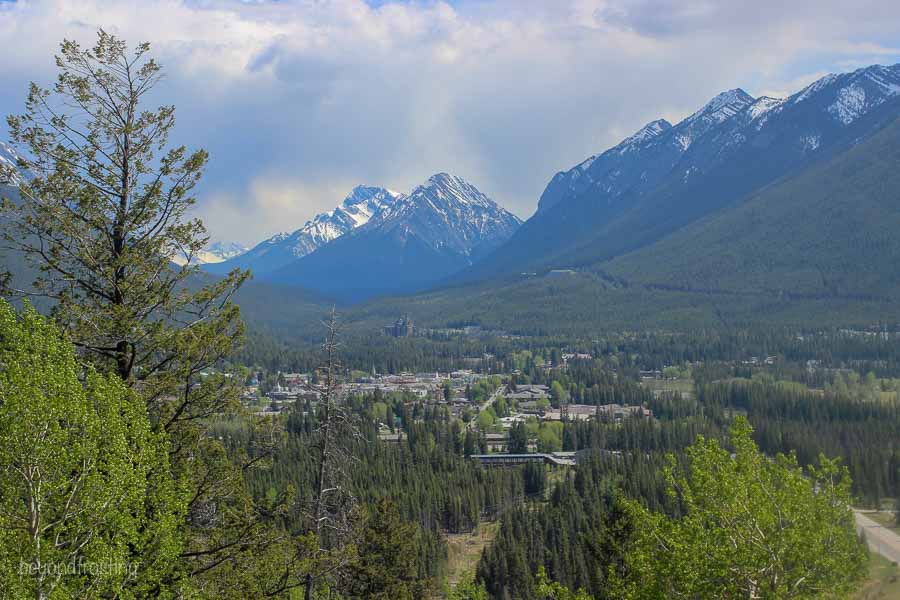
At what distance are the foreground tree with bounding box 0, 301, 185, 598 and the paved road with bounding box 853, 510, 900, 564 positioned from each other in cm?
3981

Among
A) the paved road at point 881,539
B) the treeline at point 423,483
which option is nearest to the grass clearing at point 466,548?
the treeline at point 423,483

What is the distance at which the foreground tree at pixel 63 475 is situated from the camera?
11.6 meters

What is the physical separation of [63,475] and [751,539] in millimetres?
11494

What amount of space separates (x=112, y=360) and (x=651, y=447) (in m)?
72.9

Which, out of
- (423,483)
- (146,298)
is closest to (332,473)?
(146,298)

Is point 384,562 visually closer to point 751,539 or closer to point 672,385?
point 751,539

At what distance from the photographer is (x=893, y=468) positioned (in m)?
61.1

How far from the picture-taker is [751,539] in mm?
15148

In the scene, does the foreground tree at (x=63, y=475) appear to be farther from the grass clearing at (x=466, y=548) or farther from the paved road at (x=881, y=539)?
the grass clearing at (x=466, y=548)

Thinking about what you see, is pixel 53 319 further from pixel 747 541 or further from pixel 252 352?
pixel 252 352

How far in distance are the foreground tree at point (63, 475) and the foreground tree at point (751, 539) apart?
8.91 metres

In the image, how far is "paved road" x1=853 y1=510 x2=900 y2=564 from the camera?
4450 centimetres

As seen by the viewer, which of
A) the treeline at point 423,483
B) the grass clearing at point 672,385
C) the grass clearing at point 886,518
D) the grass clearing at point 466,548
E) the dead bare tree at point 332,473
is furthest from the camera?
the grass clearing at point 672,385

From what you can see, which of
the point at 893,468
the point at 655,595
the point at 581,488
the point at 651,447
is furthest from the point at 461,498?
the point at 655,595
